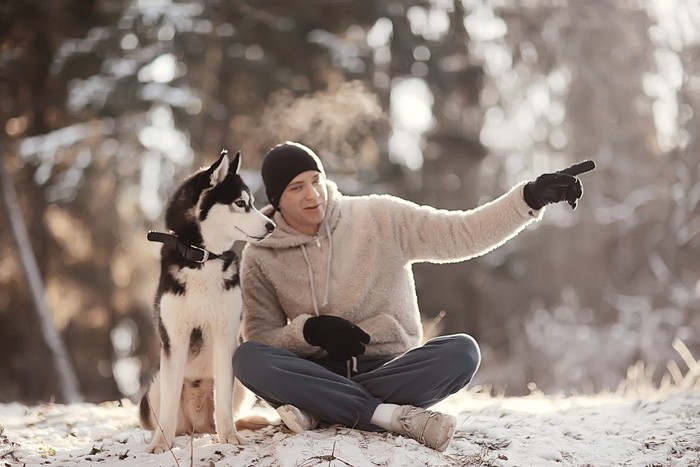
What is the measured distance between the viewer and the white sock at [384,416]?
3.57 metres

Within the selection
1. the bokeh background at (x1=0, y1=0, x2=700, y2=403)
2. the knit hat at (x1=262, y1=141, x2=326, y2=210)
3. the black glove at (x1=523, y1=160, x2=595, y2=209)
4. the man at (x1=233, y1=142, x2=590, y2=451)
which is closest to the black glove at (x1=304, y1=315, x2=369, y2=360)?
the man at (x1=233, y1=142, x2=590, y2=451)

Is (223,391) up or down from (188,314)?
down

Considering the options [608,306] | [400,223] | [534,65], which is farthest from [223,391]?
[608,306]

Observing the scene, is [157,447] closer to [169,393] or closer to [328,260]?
[169,393]

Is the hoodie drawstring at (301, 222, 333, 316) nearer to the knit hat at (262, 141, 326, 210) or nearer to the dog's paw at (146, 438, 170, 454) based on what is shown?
the knit hat at (262, 141, 326, 210)

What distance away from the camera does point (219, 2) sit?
35.6ft

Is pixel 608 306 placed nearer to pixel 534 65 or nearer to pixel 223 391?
pixel 534 65

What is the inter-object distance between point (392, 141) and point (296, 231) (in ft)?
28.9

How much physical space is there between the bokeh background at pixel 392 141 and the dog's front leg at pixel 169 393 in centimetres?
673

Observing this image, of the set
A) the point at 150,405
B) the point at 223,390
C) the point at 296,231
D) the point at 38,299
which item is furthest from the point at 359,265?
the point at 38,299

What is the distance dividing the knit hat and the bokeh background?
6226 millimetres

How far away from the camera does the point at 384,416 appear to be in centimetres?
358

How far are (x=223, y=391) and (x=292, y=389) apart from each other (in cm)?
32

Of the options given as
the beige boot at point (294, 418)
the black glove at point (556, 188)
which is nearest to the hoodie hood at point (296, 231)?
the beige boot at point (294, 418)
